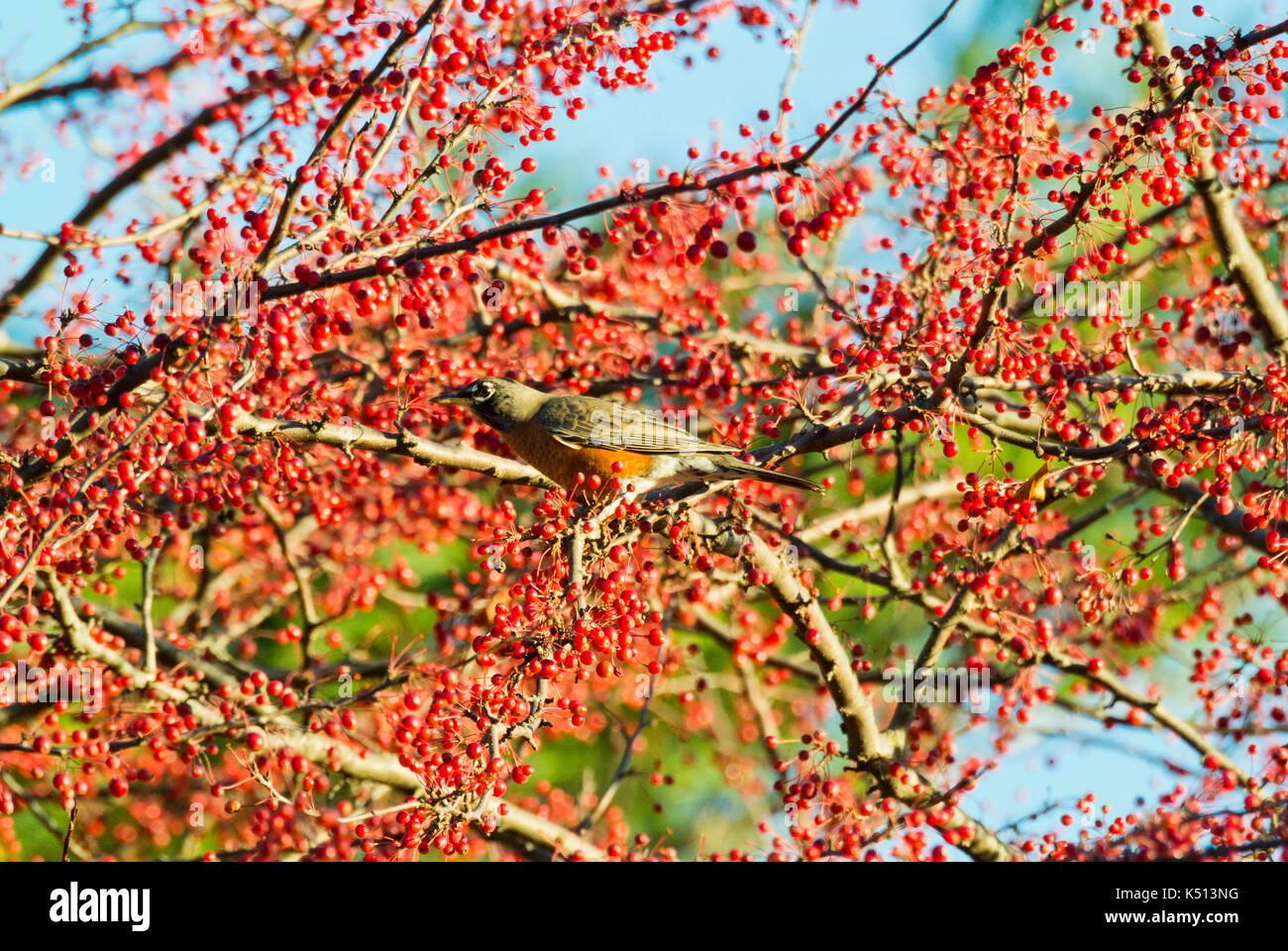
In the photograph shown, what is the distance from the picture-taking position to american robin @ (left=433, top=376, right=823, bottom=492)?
5.18 metres

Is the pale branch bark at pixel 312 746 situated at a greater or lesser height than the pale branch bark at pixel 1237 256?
lesser

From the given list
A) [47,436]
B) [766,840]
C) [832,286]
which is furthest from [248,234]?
[832,286]

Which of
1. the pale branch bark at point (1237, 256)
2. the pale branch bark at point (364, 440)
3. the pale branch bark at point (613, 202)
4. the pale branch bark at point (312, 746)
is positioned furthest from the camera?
the pale branch bark at point (1237, 256)

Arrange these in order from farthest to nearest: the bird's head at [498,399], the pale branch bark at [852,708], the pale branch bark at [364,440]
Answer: the bird's head at [498,399], the pale branch bark at [852,708], the pale branch bark at [364,440]

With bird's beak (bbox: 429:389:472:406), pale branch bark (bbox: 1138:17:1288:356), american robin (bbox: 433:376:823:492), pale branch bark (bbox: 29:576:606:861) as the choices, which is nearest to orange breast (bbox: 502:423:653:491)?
american robin (bbox: 433:376:823:492)

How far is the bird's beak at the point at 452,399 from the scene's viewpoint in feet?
16.4

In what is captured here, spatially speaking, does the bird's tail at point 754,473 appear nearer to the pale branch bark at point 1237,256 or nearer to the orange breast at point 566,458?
the orange breast at point 566,458

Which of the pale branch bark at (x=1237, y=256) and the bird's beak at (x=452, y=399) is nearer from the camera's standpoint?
the pale branch bark at (x=1237, y=256)

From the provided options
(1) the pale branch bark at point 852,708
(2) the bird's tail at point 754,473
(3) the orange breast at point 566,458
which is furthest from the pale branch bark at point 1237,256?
(3) the orange breast at point 566,458

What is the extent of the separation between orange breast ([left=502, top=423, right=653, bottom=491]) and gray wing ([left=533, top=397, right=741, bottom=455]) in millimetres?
48

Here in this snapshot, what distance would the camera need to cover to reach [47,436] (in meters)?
3.66

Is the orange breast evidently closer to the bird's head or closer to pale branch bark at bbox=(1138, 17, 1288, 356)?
the bird's head

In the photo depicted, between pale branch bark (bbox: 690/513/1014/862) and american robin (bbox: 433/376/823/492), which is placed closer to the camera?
pale branch bark (bbox: 690/513/1014/862)
